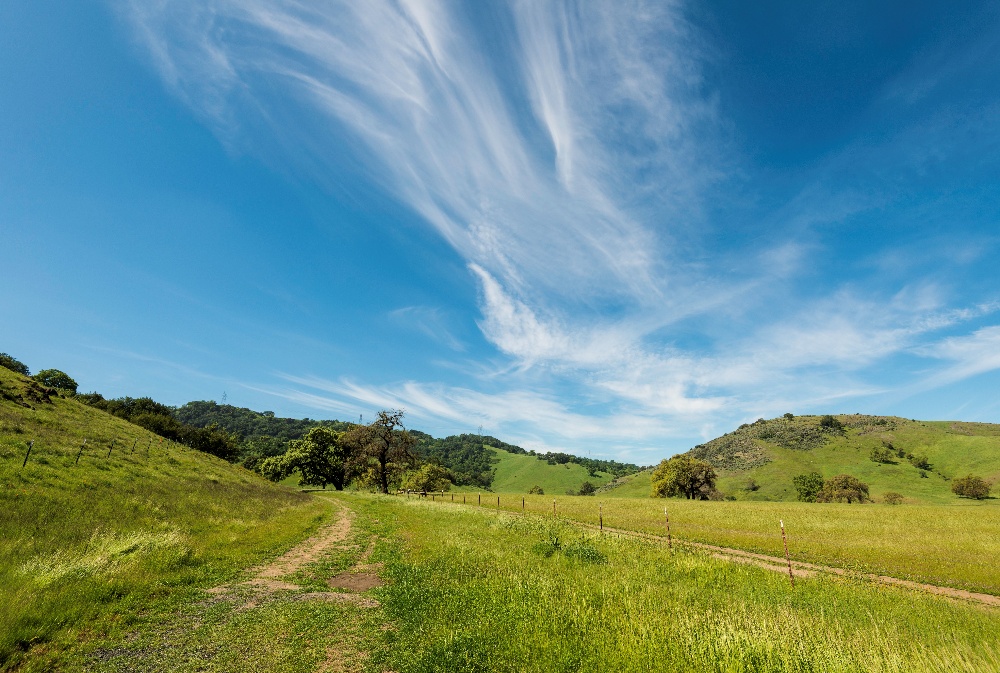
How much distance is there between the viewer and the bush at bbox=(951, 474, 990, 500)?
95.1 meters

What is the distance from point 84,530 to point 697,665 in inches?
878

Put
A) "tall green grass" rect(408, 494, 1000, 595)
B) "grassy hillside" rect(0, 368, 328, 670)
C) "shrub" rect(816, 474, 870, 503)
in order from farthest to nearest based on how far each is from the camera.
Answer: "shrub" rect(816, 474, 870, 503)
"tall green grass" rect(408, 494, 1000, 595)
"grassy hillside" rect(0, 368, 328, 670)

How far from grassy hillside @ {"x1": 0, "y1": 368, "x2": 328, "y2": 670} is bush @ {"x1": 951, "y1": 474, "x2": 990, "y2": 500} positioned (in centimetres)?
14369

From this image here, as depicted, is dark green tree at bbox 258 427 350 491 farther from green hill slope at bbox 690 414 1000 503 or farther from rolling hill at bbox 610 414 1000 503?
green hill slope at bbox 690 414 1000 503

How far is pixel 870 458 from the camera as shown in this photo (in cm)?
14962

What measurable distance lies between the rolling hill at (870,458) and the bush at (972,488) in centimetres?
325

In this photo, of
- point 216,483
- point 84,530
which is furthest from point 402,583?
point 216,483

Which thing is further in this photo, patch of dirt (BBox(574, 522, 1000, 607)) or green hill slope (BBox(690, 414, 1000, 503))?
green hill slope (BBox(690, 414, 1000, 503))

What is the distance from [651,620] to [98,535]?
20.7m

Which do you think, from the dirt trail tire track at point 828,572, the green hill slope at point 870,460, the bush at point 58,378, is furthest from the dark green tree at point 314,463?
the green hill slope at point 870,460

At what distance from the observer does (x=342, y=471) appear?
103 metres

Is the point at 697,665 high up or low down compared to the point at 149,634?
up

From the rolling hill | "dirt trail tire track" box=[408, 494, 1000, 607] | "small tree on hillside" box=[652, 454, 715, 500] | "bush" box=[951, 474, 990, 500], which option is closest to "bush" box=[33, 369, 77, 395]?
"dirt trail tire track" box=[408, 494, 1000, 607]

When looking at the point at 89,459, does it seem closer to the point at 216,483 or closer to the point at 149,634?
the point at 216,483
